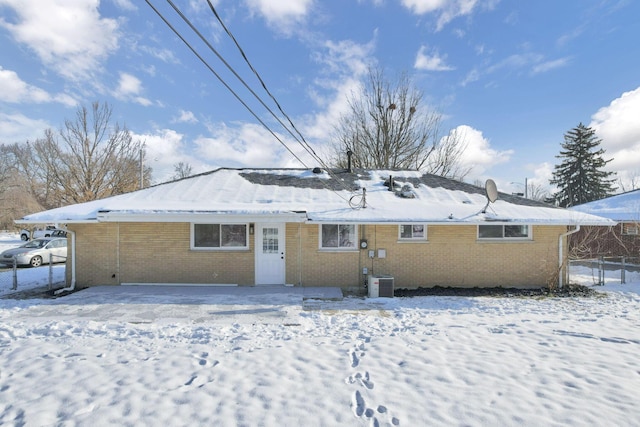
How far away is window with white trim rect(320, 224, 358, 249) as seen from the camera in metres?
10.0

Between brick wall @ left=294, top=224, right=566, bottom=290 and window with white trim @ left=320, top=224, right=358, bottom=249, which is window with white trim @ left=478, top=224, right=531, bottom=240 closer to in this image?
brick wall @ left=294, top=224, right=566, bottom=290

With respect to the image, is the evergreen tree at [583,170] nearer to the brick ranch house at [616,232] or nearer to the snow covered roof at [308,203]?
the brick ranch house at [616,232]

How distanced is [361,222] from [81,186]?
23.2 m

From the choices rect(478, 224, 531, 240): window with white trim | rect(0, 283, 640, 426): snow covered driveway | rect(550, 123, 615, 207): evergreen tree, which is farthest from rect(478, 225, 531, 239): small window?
rect(550, 123, 615, 207): evergreen tree

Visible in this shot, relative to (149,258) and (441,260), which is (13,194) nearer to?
(149,258)

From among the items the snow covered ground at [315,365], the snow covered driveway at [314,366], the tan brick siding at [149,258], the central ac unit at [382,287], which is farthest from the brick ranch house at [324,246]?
the snow covered driveway at [314,366]

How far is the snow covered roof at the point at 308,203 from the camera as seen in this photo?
9.22 meters

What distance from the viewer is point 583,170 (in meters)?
35.0

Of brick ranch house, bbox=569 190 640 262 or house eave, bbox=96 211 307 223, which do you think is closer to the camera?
house eave, bbox=96 211 307 223

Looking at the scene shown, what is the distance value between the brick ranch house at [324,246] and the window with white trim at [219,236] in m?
0.03

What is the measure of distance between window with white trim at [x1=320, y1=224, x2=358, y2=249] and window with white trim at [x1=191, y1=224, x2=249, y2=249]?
247 cm

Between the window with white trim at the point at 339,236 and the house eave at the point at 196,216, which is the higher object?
the house eave at the point at 196,216

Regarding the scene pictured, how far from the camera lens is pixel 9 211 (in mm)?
35844

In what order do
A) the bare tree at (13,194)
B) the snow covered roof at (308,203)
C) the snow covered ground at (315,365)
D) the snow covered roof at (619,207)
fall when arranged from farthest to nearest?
the bare tree at (13,194) → the snow covered roof at (619,207) → the snow covered roof at (308,203) → the snow covered ground at (315,365)
